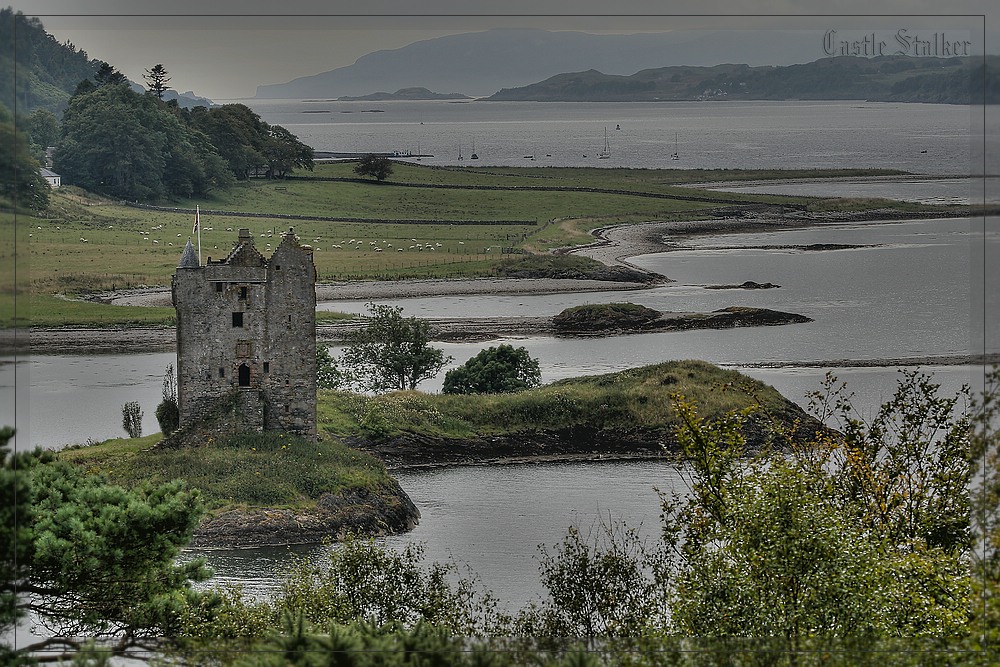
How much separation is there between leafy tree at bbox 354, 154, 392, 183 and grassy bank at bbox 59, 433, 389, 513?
15.4m

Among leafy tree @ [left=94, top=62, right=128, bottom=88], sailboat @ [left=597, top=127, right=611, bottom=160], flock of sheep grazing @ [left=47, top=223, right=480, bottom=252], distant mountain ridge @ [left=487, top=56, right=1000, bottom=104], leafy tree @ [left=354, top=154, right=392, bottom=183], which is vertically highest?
leafy tree @ [left=94, top=62, right=128, bottom=88]

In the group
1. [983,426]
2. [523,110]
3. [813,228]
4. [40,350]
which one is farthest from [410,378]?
[983,426]

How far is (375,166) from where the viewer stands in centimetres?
3747

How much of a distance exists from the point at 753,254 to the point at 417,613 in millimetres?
25643

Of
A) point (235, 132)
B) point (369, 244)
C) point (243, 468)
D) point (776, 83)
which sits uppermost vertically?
point (776, 83)

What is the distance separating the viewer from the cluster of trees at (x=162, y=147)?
32.5 metres

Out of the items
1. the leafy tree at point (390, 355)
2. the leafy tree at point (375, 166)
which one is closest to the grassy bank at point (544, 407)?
the leafy tree at point (390, 355)

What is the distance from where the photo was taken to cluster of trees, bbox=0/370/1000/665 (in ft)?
33.1

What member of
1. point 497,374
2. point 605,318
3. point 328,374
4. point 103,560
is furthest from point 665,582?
point 605,318

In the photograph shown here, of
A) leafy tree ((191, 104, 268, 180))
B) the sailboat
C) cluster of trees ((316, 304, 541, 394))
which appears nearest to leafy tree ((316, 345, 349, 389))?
cluster of trees ((316, 304, 541, 394))

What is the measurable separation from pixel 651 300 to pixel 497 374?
22.3 feet

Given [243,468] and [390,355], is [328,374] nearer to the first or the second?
[390,355]

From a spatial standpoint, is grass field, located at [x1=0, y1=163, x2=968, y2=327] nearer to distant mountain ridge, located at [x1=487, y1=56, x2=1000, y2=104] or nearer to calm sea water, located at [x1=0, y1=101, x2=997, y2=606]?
calm sea water, located at [x1=0, y1=101, x2=997, y2=606]

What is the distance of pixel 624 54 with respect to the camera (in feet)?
82.0
